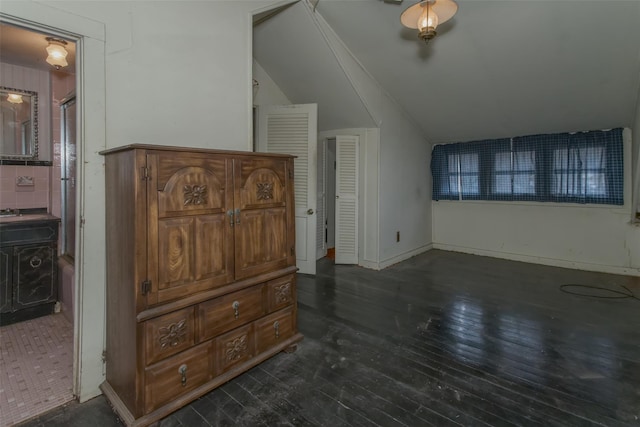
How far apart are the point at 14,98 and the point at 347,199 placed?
3.51 m

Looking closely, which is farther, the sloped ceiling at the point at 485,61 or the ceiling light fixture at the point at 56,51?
the sloped ceiling at the point at 485,61

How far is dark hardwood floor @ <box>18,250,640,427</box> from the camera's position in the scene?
63.4 inches

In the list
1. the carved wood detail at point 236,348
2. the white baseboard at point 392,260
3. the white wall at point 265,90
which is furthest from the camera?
the white baseboard at point 392,260

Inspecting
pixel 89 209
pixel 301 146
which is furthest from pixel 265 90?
pixel 89 209

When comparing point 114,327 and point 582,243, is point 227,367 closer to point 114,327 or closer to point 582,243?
point 114,327

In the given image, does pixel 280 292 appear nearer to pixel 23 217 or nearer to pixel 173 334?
pixel 173 334

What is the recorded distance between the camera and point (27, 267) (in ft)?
8.66

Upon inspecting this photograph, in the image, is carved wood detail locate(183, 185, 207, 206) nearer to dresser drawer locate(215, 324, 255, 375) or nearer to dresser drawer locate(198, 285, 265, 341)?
dresser drawer locate(198, 285, 265, 341)

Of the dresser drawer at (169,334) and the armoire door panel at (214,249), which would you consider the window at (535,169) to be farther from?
the dresser drawer at (169,334)

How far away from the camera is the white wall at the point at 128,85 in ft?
5.45

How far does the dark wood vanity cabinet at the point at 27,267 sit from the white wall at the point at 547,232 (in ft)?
16.9

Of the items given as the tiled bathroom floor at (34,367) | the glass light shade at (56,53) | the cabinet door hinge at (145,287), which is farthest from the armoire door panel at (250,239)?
the glass light shade at (56,53)

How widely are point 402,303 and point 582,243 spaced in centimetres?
297

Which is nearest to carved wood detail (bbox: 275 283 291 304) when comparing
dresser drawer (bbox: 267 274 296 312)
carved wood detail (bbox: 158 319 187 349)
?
dresser drawer (bbox: 267 274 296 312)
